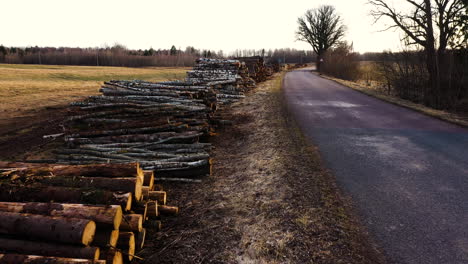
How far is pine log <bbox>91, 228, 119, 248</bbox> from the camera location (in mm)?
3250

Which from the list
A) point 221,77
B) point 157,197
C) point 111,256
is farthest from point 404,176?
point 221,77

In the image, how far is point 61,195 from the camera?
383cm

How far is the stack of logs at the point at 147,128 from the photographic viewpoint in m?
6.45

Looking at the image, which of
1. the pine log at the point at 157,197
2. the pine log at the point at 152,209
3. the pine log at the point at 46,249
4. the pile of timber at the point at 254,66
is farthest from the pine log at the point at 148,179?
the pile of timber at the point at 254,66

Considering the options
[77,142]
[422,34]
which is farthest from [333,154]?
[422,34]

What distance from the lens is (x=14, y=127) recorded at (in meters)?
10.3

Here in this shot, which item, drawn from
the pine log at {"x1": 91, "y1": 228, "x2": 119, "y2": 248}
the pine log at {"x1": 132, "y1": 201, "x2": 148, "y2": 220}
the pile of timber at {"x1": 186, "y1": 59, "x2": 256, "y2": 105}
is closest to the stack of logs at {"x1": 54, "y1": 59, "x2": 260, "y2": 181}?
the pine log at {"x1": 132, "y1": 201, "x2": 148, "y2": 220}

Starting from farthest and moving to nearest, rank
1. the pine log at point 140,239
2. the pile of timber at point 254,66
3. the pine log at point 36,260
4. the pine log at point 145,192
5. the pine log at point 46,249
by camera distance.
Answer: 1. the pile of timber at point 254,66
2. the pine log at point 145,192
3. the pine log at point 140,239
4. the pine log at point 46,249
5. the pine log at point 36,260

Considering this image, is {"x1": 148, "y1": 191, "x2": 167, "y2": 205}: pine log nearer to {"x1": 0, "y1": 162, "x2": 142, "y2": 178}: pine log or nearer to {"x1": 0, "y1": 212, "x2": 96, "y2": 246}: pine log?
{"x1": 0, "y1": 162, "x2": 142, "y2": 178}: pine log

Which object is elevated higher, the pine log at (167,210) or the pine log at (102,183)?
the pine log at (102,183)

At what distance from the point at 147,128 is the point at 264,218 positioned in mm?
4480

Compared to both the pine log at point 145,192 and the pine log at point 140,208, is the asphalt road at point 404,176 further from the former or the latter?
the pine log at point 145,192

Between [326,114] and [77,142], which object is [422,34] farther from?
[77,142]

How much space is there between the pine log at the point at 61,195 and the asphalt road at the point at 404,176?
10.9 feet
